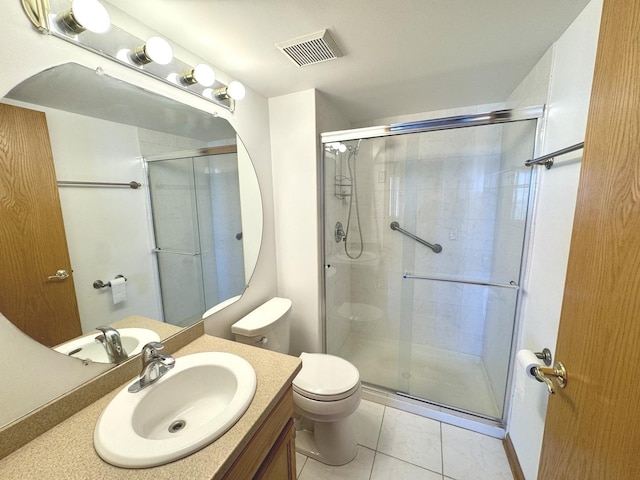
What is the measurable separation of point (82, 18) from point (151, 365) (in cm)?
116

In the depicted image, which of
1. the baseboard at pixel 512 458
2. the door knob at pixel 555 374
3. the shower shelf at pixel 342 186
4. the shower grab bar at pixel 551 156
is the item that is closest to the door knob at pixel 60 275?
the door knob at pixel 555 374

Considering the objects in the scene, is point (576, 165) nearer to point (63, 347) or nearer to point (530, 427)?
point (530, 427)

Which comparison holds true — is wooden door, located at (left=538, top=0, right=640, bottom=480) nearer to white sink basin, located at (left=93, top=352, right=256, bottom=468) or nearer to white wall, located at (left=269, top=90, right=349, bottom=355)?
white sink basin, located at (left=93, top=352, right=256, bottom=468)

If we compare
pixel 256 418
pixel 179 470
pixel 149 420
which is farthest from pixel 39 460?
pixel 256 418

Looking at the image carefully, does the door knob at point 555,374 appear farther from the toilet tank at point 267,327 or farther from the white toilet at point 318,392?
the toilet tank at point 267,327

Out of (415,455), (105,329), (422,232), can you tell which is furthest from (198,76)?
(415,455)

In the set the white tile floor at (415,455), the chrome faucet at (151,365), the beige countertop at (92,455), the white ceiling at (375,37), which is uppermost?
the white ceiling at (375,37)

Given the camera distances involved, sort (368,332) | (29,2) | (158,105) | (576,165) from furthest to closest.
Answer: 1. (368,332)
2. (158,105)
3. (576,165)
4. (29,2)

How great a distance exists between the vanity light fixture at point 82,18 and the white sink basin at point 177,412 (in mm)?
1202

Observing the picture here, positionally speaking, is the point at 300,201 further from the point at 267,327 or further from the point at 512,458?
the point at 512,458

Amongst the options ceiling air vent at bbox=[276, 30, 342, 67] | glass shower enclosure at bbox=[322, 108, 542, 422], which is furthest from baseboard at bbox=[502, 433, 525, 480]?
ceiling air vent at bbox=[276, 30, 342, 67]

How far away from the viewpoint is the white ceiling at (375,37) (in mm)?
958

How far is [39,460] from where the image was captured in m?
0.65

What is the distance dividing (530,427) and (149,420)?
5.67 ft
